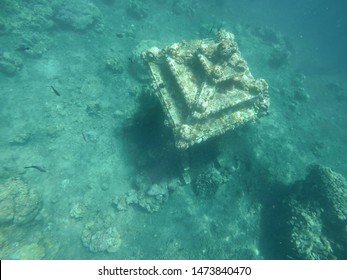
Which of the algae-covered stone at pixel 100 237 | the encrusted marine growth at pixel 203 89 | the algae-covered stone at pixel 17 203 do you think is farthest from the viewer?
the algae-covered stone at pixel 100 237

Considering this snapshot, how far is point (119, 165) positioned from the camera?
36.8 feet

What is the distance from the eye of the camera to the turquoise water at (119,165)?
9492 mm

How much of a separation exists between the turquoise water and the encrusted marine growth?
1.90 meters

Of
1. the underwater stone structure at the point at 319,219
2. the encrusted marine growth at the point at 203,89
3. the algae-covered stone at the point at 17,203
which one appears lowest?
the algae-covered stone at the point at 17,203

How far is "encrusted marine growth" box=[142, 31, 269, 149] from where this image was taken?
27.3ft

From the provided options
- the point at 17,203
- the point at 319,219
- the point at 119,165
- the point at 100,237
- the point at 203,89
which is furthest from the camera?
the point at 119,165

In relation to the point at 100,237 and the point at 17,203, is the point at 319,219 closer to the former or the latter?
the point at 100,237

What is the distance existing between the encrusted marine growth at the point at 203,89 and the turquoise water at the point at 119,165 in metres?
1.90

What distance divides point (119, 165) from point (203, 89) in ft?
18.3

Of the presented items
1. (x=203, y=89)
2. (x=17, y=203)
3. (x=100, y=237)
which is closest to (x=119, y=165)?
(x=100, y=237)

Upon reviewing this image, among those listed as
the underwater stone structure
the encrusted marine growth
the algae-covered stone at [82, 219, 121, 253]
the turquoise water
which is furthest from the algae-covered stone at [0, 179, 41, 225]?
the underwater stone structure

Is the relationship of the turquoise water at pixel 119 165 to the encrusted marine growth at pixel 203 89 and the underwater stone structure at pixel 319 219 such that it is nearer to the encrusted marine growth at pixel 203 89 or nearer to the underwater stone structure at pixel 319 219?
the underwater stone structure at pixel 319 219

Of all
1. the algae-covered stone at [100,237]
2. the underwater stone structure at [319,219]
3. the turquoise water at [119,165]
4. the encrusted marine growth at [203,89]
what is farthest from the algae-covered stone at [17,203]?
the underwater stone structure at [319,219]

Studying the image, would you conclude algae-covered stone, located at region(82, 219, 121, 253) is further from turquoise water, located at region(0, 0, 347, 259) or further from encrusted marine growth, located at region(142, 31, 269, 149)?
encrusted marine growth, located at region(142, 31, 269, 149)
